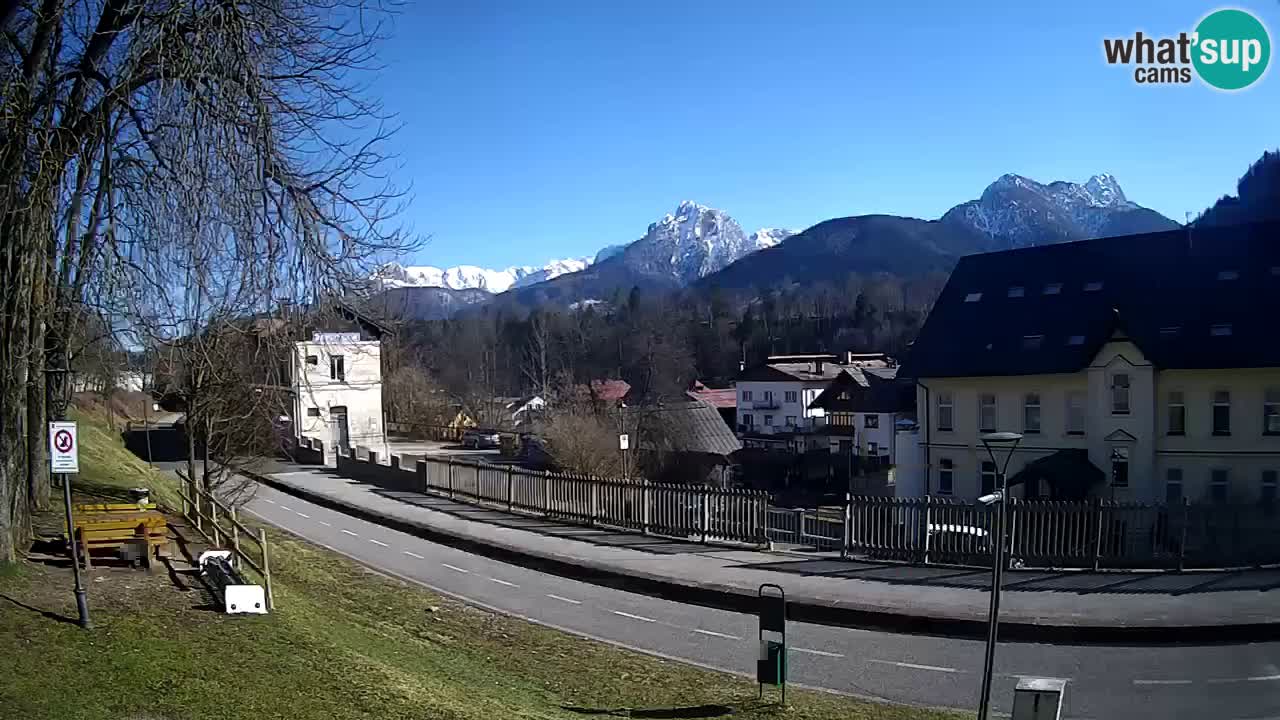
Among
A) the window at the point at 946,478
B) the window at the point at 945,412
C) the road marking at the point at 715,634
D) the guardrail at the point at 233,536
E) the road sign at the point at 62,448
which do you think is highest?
the road sign at the point at 62,448

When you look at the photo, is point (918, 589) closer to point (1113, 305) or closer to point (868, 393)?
point (1113, 305)

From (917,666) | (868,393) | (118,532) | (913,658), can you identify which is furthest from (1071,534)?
(868,393)

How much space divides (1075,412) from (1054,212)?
17.2 m

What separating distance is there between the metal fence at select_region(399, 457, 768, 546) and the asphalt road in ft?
13.1

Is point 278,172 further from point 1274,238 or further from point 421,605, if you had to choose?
point 1274,238

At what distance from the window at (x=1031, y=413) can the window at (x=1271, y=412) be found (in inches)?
210

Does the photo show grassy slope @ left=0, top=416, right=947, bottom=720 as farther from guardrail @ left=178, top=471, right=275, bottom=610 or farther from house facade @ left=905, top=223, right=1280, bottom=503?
house facade @ left=905, top=223, right=1280, bottom=503

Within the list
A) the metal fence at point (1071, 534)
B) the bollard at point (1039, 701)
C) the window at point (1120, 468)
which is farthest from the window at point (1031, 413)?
the bollard at point (1039, 701)

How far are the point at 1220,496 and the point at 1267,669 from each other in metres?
7.82

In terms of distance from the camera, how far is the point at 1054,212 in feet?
118

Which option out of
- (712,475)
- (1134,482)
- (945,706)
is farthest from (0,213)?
(712,475)

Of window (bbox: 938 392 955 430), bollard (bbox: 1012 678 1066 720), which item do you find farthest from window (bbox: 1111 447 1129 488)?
bollard (bbox: 1012 678 1066 720)

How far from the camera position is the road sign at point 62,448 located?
9.59m

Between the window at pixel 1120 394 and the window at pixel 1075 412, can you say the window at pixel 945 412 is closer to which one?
the window at pixel 1075 412
